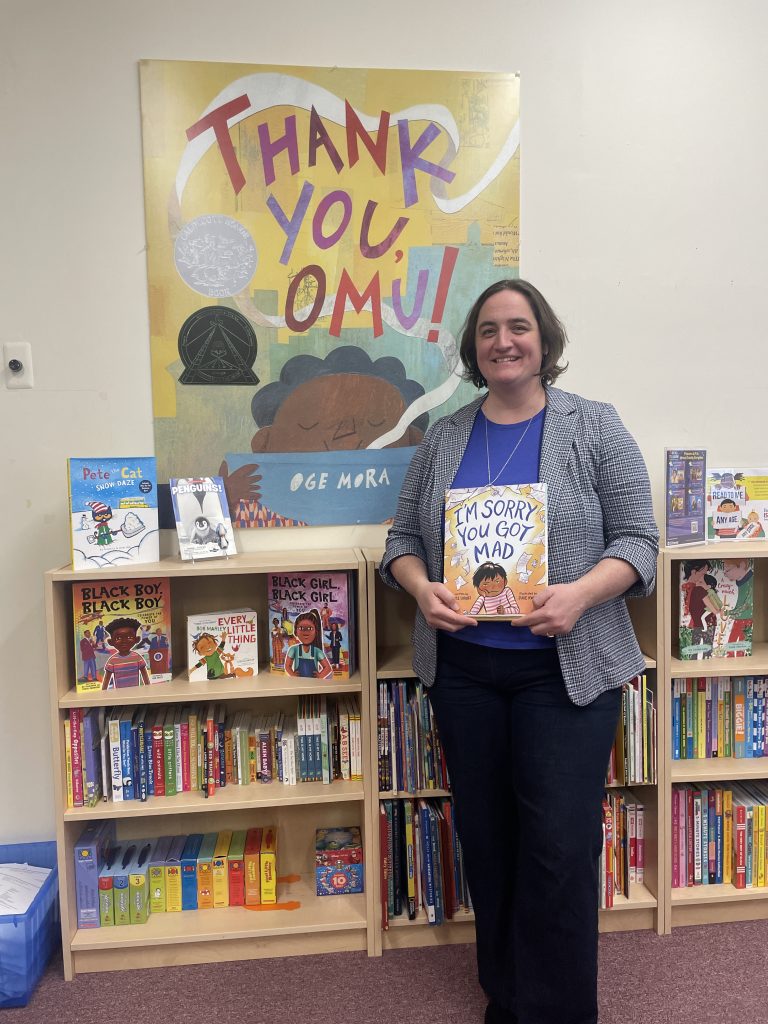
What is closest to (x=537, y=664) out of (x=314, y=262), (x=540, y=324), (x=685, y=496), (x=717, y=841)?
(x=540, y=324)

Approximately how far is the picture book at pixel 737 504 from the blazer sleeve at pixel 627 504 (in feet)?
2.49

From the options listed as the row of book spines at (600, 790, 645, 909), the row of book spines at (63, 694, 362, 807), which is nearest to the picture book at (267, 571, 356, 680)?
the row of book spines at (63, 694, 362, 807)

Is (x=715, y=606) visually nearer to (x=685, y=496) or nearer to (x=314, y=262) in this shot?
(x=685, y=496)

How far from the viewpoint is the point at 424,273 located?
7.24 feet

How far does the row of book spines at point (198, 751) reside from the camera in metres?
2.01

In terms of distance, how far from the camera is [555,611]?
1443 millimetres

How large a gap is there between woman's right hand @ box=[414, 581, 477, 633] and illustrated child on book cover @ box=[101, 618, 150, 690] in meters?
0.93

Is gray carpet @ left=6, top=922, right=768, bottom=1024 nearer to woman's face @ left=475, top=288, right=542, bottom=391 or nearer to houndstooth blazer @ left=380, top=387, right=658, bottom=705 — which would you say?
houndstooth blazer @ left=380, top=387, right=658, bottom=705

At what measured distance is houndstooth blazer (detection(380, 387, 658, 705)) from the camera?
153 centimetres

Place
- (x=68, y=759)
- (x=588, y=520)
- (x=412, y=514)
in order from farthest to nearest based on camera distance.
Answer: (x=68, y=759) → (x=412, y=514) → (x=588, y=520)

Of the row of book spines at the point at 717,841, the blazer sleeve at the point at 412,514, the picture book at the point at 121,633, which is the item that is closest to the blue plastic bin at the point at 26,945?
the picture book at the point at 121,633

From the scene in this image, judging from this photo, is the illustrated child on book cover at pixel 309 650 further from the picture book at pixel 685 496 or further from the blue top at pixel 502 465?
the picture book at pixel 685 496

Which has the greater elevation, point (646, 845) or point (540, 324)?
point (540, 324)

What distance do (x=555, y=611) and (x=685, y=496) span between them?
34.8 inches
